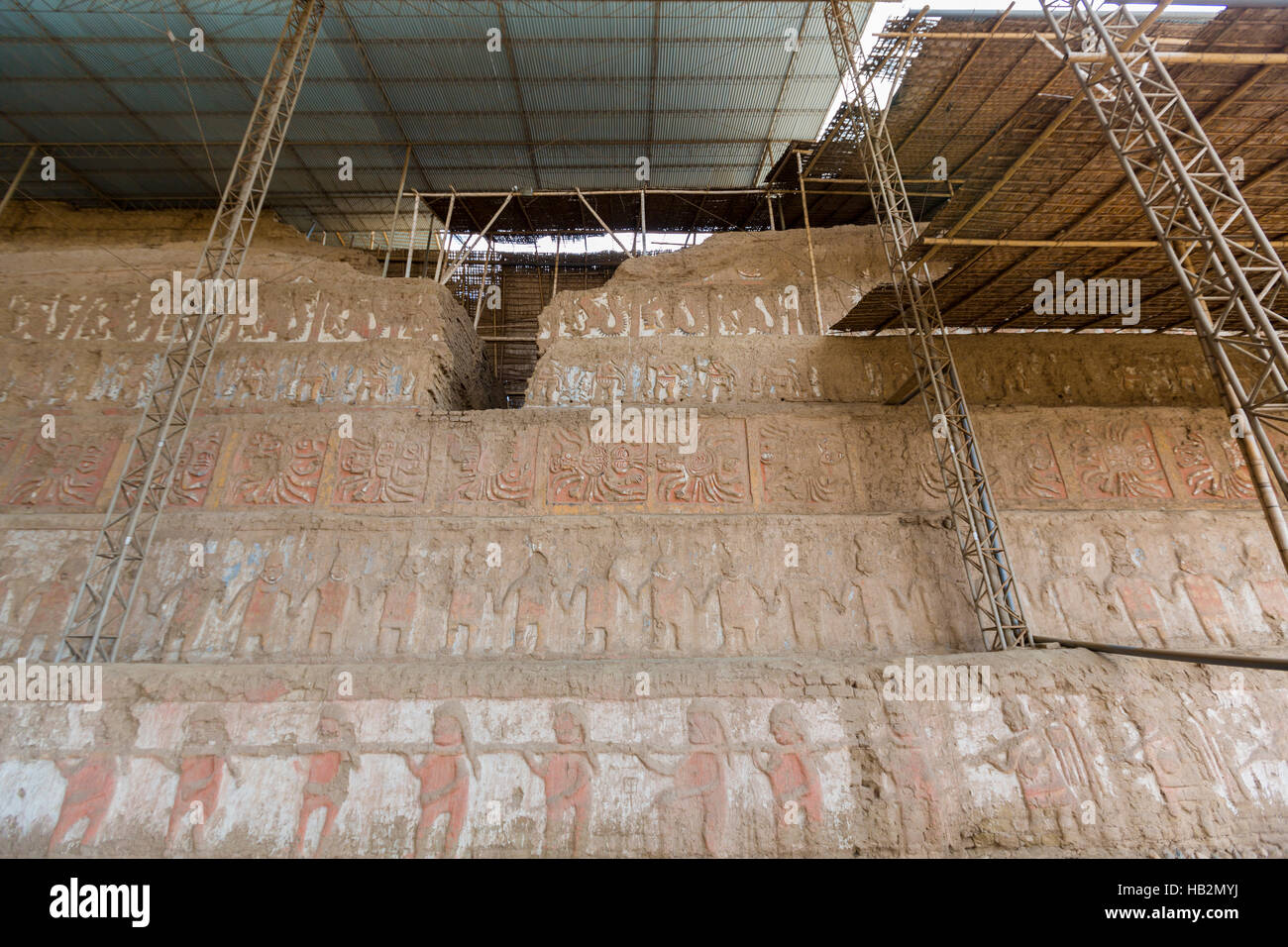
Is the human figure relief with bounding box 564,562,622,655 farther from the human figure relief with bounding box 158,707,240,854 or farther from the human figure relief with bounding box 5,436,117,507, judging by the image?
the human figure relief with bounding box 5,436,117,507

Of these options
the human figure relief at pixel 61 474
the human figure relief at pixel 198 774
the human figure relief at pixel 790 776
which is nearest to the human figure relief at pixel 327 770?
the human figure relief at pixel 198 774

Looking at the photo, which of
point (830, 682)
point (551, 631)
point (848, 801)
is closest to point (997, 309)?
point (830, 682)

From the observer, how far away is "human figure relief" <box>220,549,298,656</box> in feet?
20.7

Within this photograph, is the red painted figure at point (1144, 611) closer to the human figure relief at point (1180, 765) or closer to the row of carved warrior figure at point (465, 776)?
the human figure relief at point (1180, 765)

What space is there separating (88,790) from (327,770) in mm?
1916

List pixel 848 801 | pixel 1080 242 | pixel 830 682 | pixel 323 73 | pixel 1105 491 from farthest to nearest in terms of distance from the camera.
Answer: pixel 323 73 < pixel 1105 491 < pixel 1080 242 < pixel 830 682 < pixel 848 801

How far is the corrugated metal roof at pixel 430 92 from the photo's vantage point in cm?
1008

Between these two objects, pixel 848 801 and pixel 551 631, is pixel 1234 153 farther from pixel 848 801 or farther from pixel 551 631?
pixel 551 631

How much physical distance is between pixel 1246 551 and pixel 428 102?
14.2m

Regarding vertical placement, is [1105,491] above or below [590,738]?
above

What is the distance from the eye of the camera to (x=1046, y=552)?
676 cm

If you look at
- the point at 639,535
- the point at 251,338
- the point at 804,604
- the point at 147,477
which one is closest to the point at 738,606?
the point at 804,604

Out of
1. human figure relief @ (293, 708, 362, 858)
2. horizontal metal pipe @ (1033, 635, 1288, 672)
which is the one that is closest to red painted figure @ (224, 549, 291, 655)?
human figure relief @ (293, 708, 362, 858)

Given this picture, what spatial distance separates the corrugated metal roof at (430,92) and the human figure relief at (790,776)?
10818 mm
